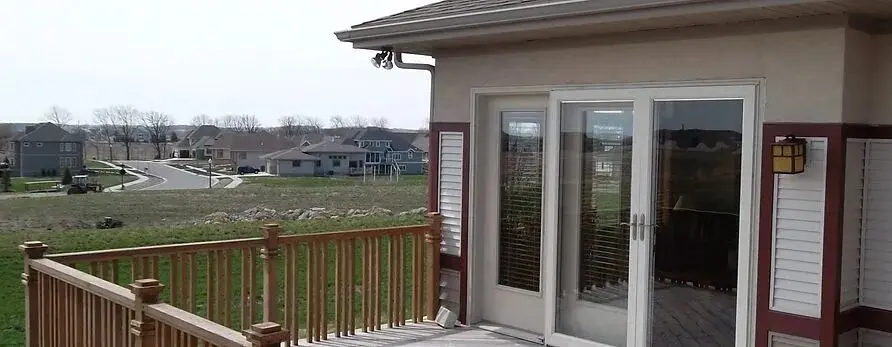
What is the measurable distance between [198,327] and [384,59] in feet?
10.9

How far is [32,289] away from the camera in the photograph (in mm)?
4547

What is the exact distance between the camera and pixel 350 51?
19.6ft

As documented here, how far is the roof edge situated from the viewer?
3676 mm

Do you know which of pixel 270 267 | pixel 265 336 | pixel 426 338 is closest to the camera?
pixel 265 336

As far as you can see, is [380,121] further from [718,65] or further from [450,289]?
[718,65]

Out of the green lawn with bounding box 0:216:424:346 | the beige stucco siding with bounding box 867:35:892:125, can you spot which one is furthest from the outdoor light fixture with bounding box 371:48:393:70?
the green lawn with bounding box 0:216:424:346

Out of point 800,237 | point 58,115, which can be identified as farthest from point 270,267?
point 58,115

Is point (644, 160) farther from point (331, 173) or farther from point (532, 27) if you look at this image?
point (331, 173)

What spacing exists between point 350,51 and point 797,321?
11.9ft

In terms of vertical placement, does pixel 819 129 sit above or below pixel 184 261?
above

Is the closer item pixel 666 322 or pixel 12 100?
pixel 666 322

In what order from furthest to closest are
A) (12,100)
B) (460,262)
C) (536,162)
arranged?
(12,100) → (460,262) → (536,162)

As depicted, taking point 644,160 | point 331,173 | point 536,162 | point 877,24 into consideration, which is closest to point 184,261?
point 536,162

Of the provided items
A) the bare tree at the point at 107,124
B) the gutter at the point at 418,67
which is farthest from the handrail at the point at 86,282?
the bare tree at the point at 107,124
